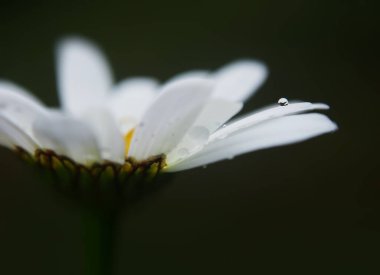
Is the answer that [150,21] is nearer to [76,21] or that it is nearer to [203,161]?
[76,21]

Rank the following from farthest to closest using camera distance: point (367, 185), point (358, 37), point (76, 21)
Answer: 1. point (76, 21)
2. point (358, 37)
3. point (367, 185)

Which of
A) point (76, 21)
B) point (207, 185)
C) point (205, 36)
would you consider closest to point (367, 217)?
point (207, 185)

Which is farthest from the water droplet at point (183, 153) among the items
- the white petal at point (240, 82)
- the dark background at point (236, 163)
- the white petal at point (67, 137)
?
the dark background at point (236, 163)

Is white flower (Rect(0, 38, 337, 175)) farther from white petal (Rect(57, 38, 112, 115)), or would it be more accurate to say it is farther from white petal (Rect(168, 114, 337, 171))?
white petal (Rect(57, 38, 112, 115))

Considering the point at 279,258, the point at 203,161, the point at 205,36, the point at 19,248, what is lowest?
the point at 203,161

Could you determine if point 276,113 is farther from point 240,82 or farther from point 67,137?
point 240,82

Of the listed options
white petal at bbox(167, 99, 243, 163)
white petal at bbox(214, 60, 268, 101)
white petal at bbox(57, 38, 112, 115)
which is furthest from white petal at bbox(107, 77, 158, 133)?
white petal at bbox(167, 99, 243, 163)
